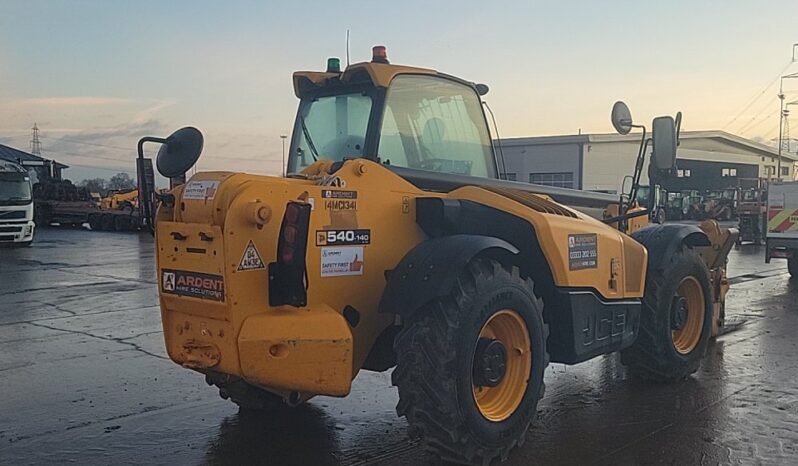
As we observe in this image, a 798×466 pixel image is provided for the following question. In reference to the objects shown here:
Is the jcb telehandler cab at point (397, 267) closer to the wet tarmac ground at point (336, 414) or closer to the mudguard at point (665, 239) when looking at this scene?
the wet tarmac ground at point (336, 414)

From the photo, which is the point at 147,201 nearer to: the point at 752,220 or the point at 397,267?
the point at 397,267

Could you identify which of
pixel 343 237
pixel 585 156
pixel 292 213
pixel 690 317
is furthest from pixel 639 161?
pixel 585 156

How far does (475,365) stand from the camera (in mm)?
4500

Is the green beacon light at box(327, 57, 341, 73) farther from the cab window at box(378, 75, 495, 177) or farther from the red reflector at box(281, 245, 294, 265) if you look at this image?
the red reflector at box(281, 245, 294, 265)

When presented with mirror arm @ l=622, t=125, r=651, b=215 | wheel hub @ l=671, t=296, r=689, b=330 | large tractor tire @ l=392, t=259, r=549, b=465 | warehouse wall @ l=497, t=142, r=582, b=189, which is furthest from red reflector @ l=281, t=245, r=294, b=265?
warehouse wall @ l=497, t=142, r=582, b=189

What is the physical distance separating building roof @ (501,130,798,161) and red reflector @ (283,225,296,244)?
22.0m

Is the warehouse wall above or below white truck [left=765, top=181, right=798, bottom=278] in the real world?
above

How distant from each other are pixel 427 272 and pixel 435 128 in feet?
4.75

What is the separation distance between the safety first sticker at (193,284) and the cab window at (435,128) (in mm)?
1438

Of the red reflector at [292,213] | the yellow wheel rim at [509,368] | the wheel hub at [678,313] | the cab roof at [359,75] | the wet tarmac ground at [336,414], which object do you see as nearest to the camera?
the red reflector at [292,213]

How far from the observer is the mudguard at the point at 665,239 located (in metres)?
6.34

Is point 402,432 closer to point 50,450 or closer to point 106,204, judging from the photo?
point 50,450

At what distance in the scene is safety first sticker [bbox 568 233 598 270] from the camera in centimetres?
511

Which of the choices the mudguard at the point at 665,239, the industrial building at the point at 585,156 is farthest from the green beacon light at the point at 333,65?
the industrial building at the point at 585,156
